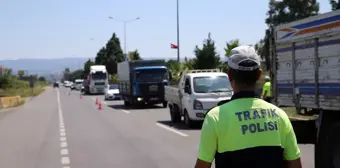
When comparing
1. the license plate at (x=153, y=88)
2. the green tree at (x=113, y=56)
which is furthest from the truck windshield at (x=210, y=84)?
the green tree at (x=113, y=56)

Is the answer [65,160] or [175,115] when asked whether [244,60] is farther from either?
[175,115]

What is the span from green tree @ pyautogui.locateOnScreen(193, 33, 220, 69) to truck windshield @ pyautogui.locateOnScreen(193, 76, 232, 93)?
2679 cm

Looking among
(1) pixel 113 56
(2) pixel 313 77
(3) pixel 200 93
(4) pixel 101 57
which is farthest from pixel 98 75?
(4) pixel 101 57

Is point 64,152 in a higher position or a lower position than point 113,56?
lower

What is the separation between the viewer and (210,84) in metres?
19.1

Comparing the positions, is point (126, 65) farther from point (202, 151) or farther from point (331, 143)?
point (202, 151)

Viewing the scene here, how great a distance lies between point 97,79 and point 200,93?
162 ft

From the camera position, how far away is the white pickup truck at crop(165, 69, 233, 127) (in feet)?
60.0

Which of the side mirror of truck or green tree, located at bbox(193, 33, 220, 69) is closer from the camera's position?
the side mirror of truck

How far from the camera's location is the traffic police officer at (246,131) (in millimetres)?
3012

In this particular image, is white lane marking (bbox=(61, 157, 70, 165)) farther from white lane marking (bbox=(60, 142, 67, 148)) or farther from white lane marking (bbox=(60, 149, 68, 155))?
white lane marking (bbox=(60, 142, 67, 148))

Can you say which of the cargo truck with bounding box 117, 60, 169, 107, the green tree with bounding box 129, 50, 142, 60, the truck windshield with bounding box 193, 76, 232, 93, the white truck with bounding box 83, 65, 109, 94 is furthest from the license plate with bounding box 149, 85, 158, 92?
the green tree with bounding box 129, 50, 142, 60

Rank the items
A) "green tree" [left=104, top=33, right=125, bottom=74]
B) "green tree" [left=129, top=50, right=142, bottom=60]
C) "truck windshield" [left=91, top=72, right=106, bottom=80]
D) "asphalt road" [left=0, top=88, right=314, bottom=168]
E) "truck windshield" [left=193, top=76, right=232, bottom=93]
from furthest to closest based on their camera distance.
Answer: "green tree" [left=104, top=33, right=125, bottom=74]
"green tree" [left=129, top=50, right=142, bottom=60]
"truck windshield" [left=91, top=72, right=106, bottom=80]
"truck windshield" [left=193, top=76, right=232, bottom=93]
"asphalt road" [left=0, top=88, right=314, bottom=168]

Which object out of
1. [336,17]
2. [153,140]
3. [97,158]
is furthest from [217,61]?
[336,17]
